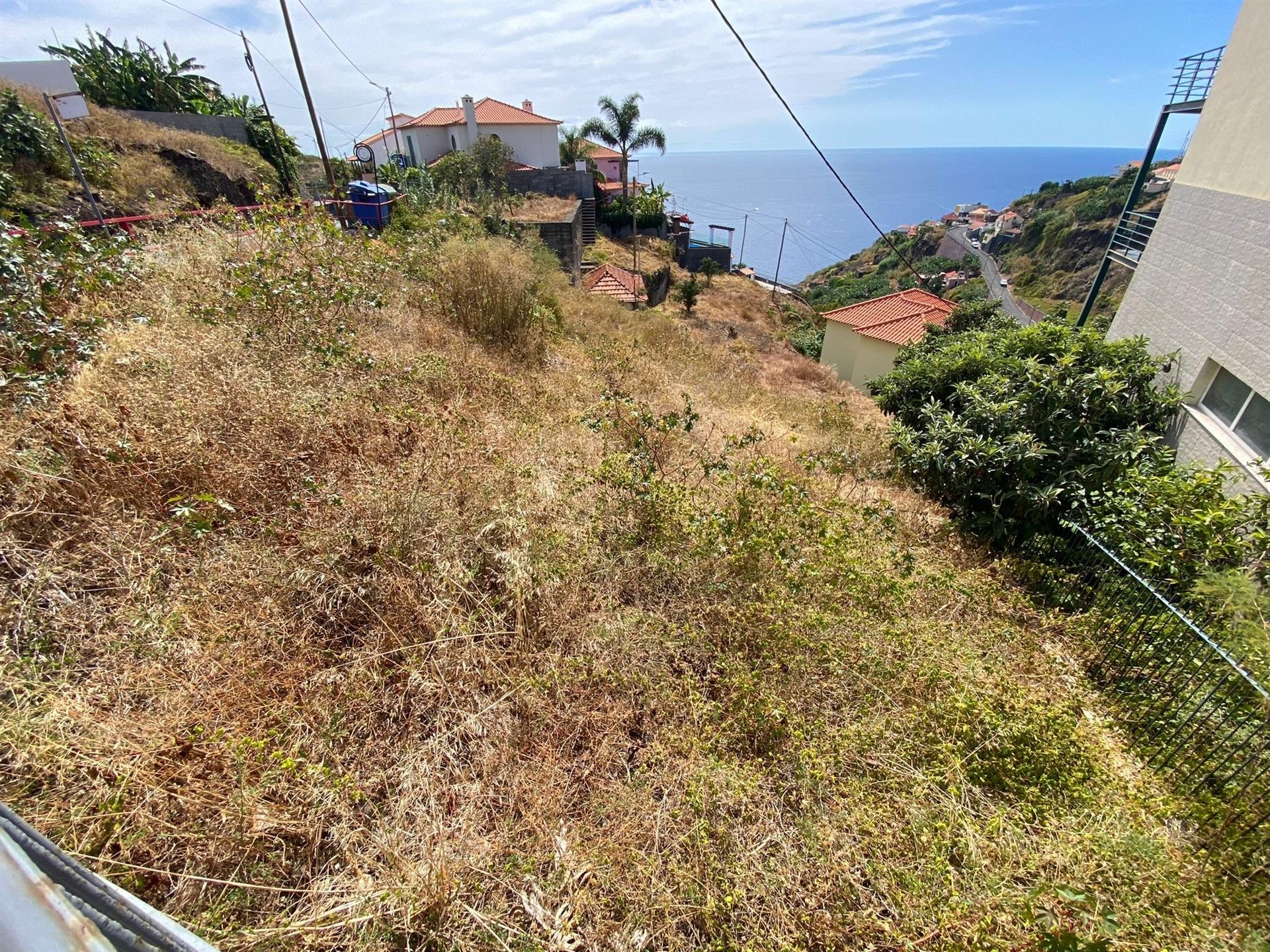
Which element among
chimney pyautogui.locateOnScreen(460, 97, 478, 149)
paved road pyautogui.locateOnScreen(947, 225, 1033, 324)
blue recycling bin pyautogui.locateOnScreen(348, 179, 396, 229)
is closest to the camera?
blue recycling bin pyautogui.locateOnScreen(348, 179, 396, 229)

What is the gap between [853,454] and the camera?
22.5ft

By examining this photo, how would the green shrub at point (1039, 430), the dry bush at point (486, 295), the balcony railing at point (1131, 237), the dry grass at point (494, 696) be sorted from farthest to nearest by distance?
the balcony railing at point (1131, 237) → the dry bush at point (486, 295) → the green shrub at point (1039, 430) → the dry grass at point (494, 696)

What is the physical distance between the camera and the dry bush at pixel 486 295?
21.3 ft

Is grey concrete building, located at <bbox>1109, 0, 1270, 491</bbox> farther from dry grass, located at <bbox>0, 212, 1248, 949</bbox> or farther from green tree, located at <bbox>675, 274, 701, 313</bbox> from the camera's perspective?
green tree, located at <bbox>675, 274, 701, 313</bbox>

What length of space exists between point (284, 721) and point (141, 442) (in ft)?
7.22

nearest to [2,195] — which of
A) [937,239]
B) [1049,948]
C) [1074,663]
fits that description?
[1049,948]

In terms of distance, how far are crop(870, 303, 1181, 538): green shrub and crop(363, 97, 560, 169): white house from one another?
Result: 32.5 meters

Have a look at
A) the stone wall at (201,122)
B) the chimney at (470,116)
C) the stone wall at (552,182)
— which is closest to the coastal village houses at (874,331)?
the stone wall at (552,182)

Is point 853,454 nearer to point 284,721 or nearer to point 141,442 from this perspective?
point 284,721

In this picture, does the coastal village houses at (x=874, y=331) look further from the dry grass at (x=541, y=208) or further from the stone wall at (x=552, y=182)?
the stone wall at (x=552, y=182)

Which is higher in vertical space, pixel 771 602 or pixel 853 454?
pixel 771 602

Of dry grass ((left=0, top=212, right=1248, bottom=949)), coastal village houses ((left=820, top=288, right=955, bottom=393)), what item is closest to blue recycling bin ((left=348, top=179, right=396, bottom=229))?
dry grass ((left=0, top=212, right=1248, bottom=949))

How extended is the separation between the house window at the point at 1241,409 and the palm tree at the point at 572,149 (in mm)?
35961

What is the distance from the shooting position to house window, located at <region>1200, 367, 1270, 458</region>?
4.68m
